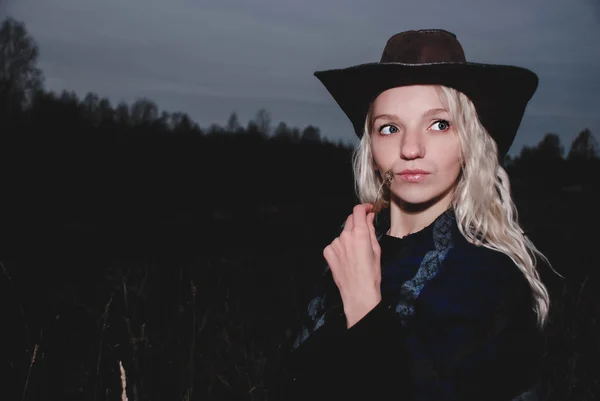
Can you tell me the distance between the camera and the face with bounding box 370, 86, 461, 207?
5.86 feet

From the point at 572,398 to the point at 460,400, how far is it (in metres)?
2.03

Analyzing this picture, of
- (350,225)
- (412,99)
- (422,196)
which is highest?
(412,99)

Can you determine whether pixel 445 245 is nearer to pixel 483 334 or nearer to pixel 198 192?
pixel 483 334

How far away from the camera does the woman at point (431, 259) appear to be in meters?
1.50

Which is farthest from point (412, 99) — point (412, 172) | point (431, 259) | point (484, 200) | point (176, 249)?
point (176, 249)

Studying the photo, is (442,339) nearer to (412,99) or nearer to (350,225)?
(350,225)

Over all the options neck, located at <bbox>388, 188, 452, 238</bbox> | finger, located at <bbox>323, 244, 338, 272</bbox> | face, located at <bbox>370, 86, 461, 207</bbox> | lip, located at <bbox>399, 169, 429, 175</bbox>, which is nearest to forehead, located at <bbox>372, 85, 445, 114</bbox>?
face, located at <bbox>370, 86, 461, 207</bbox>

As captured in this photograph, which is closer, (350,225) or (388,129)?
(350,225)

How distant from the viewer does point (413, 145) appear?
1778 mm

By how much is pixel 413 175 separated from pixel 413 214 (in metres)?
0.23

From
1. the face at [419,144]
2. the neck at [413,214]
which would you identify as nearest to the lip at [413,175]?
the face at [419,144]

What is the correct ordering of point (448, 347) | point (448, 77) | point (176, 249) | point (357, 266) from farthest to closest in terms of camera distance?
point (176, 249) < point (448, 77) < point (357, 266) < point (448, 347)

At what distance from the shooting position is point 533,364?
5.43 feet

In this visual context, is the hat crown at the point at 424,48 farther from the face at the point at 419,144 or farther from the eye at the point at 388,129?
the eye at the point at 388,129
